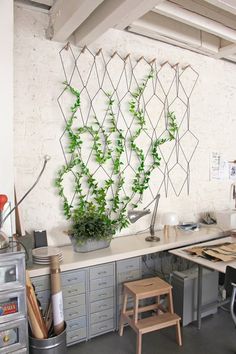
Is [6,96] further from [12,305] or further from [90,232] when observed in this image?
[12,305]

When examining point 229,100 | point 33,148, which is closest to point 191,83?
point 229,100

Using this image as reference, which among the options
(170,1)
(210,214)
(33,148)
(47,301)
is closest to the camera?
(47,301)

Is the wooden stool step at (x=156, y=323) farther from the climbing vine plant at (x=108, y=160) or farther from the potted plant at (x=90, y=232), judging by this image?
the climbing vine plant at (x=108, y=160)

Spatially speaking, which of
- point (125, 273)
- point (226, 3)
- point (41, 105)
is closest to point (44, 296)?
point (125, 273)

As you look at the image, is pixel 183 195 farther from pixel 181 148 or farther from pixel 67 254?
pixel 67 254

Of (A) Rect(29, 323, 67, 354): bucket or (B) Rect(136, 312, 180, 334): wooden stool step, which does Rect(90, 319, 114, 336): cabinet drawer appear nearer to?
(B) Rect(136, 312, 180, 334): wooden stool step

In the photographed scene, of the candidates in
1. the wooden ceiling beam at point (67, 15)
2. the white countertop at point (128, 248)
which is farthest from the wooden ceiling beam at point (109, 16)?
the white countertop at point (128, 248)

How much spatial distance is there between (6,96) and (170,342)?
8.11 ft

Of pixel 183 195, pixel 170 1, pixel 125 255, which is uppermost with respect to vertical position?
pixel 170 1

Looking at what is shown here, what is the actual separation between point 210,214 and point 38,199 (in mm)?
2308

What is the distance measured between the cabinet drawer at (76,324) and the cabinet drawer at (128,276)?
1.48ft

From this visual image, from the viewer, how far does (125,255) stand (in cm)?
269

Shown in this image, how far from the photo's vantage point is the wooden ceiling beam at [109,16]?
2166 mm

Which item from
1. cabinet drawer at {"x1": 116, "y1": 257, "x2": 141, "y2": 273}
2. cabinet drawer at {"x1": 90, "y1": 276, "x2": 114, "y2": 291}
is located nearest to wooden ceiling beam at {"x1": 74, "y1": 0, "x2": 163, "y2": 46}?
cabinet drawer at {"x1": 116, "y1": 257, "x2": 141, "y2": 273}
